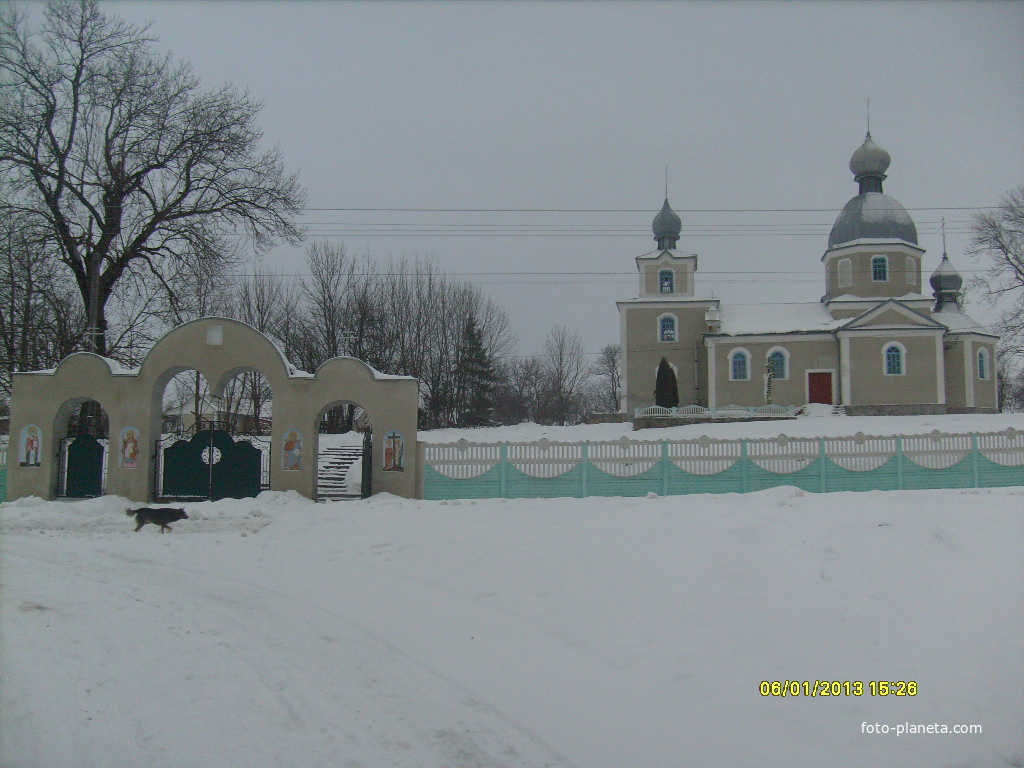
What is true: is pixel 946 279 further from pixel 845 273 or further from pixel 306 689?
pixel 306 689

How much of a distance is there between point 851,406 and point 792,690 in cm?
3063

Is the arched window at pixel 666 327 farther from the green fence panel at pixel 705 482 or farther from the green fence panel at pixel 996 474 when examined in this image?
the green fence panel at pixel 705 482

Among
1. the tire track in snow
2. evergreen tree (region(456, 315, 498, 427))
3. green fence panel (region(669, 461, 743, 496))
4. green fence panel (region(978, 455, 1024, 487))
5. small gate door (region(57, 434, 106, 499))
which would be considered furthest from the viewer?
evergreen tree (region(456, 315, 498, 427))

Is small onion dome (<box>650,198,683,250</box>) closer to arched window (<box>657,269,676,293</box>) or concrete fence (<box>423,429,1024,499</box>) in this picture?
arched window (<box>657,269,676,293</box>)

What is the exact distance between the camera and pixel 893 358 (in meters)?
34.1

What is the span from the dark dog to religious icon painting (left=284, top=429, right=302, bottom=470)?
8.07 feet

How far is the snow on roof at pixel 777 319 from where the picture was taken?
36531 millimetres

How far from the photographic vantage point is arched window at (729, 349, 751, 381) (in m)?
36.7

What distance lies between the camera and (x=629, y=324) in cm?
3953

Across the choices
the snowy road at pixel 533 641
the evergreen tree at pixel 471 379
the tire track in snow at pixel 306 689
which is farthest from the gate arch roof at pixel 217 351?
the evergreen tree at pixel 471 379

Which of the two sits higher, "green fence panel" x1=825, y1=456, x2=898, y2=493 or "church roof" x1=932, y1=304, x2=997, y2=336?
"church roof" x1=932, y1=304, x2=997, y2=336

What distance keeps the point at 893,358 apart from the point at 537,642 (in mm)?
32646

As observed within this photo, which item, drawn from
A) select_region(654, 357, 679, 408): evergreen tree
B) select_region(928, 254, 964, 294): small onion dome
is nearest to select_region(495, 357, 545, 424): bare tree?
select_region(654, 357, 679, 408): evergreen tree

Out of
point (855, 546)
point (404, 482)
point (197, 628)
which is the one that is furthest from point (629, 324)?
point (197, 628)
